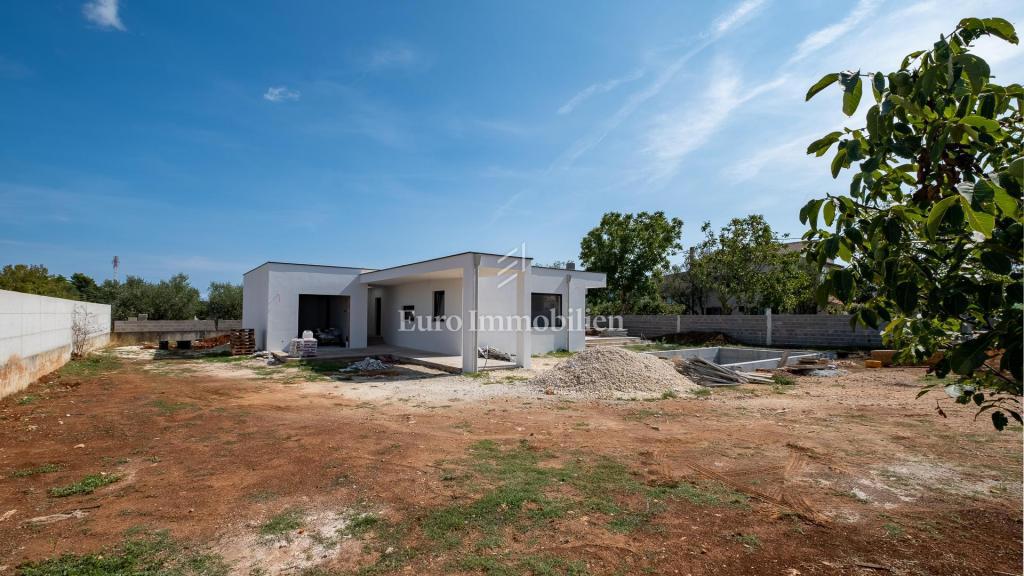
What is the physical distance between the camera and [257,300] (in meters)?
19.9

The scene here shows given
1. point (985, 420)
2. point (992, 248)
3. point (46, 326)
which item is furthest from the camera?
point (46, 326)

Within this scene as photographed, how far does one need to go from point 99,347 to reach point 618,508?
23000 mm

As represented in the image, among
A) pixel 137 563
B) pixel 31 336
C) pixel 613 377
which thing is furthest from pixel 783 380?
pixel 31 336

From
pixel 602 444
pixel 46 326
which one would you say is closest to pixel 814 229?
pixel 602 444

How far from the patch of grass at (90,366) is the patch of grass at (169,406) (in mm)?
5383

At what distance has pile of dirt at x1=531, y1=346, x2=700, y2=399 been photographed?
10.6 m

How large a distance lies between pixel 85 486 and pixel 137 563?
6.90 ft

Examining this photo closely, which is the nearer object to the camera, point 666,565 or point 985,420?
point 666,565

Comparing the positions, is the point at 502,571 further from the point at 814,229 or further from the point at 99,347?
the point at 99,347

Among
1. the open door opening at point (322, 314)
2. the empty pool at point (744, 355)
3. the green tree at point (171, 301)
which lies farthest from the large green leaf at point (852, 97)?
the green tree at point (171, 301)

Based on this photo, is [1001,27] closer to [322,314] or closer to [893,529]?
[893,529]

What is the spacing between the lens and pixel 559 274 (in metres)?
19.7

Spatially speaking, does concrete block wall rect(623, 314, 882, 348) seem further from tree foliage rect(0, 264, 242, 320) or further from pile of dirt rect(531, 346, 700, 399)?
tree foliage rect(0, 264, 242, 320)

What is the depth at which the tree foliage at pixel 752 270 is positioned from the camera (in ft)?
82.7
